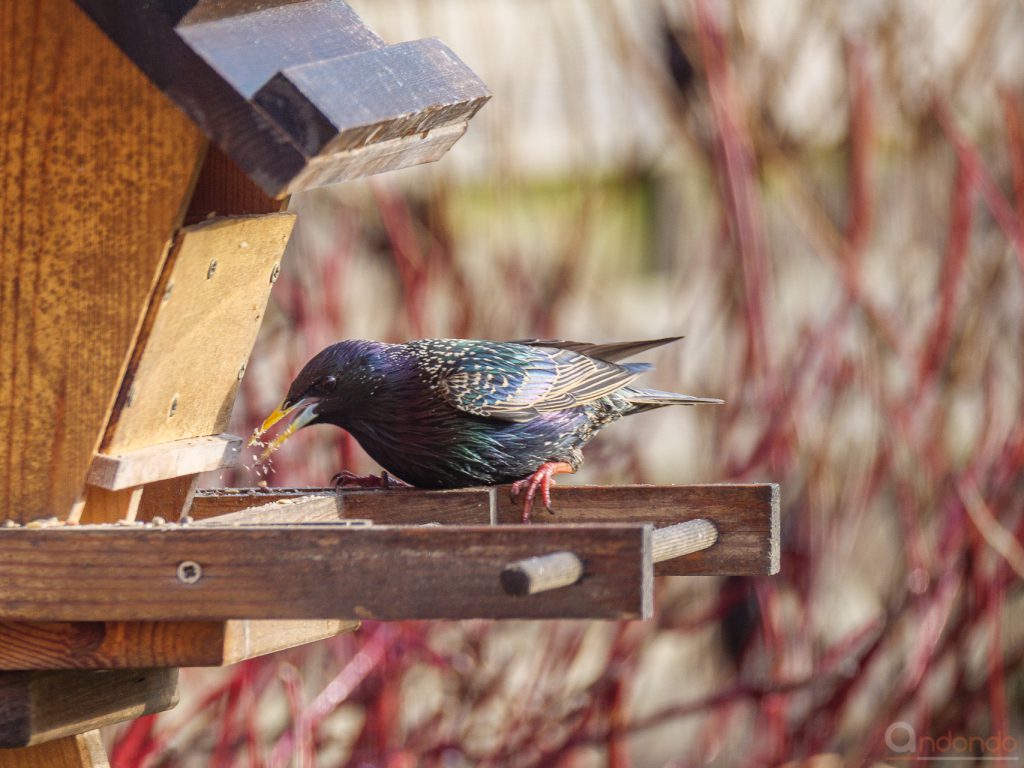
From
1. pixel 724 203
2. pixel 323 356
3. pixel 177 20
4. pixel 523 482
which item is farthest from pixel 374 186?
pixel 177 20

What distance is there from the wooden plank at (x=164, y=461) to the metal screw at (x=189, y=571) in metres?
0.29

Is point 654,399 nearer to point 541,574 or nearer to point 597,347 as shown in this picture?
point 597,347

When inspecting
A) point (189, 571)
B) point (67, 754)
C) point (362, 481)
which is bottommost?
point (67, 754)

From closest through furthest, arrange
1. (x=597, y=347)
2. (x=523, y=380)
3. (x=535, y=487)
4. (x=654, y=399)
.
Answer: (x=535, y=487)
(x=523, y=380)
(x=597, y=347)
(x=654, y=399)

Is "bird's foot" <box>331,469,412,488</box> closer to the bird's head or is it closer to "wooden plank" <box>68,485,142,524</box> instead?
the bird's head

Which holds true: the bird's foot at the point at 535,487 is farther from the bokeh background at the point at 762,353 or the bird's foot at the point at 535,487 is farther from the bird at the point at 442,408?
the bokeh background at the point at 762,353

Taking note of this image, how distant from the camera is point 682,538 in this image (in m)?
2.48

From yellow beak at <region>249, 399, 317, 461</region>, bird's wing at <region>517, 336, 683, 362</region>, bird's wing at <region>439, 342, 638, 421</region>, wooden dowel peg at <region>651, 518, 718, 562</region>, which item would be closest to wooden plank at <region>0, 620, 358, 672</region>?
wooden dowel peg at <region>651, 518, 718, 562</region>

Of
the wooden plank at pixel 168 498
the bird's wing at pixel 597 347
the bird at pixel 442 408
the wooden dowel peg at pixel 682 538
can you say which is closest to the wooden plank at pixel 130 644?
the wooden plank at pixel 168 498

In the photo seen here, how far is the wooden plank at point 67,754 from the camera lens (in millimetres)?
2609

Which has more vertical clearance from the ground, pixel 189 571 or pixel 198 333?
pixel 198 333

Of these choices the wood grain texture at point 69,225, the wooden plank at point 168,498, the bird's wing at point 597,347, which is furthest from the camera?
the bird's wing at point 597,347

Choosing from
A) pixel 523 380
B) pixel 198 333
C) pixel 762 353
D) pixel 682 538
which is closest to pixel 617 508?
pixel 682 538

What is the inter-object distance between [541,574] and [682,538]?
0.66m
